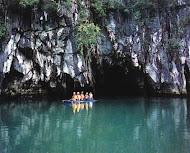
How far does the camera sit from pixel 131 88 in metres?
20.1

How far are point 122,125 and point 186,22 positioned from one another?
12.8 meters

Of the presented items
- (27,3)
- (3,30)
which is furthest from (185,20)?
(3,30)

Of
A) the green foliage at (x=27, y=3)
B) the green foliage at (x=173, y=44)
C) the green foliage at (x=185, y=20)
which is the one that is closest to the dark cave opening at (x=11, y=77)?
the green foliage at (x=27, y=3)

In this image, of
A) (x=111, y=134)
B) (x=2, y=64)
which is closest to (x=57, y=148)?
(x=111, y=134)

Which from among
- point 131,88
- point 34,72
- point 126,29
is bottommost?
point 131,88

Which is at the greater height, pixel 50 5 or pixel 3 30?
pixel 50 5

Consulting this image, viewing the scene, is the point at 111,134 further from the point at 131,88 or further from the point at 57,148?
the point at 131,88

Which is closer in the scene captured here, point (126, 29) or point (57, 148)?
point (57, 148)

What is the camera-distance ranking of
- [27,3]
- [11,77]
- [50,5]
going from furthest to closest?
[11,77], [50,5], [27,3]

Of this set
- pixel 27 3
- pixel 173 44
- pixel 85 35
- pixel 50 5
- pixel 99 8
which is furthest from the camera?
pixel 173 44

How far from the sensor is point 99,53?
1648 centimetres

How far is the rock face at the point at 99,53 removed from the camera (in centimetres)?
1458

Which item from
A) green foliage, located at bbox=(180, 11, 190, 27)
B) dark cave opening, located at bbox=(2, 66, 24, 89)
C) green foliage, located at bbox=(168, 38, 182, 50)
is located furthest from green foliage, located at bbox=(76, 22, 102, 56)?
green foliage, located at bbox=(180, 11, 190, 27)

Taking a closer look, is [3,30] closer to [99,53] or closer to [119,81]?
[99,53]
